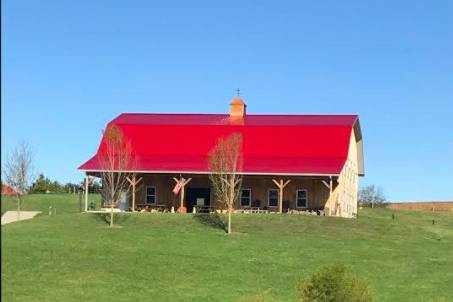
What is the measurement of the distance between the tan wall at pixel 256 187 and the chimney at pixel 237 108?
7.72 metres

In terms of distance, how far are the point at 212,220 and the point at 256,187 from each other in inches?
254

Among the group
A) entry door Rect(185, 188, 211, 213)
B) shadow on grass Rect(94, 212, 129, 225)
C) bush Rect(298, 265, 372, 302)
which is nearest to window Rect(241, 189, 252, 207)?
entry door Rect(185, 188, 211, 213)

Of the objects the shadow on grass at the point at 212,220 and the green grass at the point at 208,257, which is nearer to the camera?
the green grass at the point at 208,257

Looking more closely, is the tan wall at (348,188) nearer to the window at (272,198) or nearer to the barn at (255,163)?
the barn at (255,163)

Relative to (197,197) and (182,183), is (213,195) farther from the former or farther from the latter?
(182,183)

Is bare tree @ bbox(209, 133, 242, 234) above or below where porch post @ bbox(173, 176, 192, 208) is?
above

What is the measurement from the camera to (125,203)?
42.2m

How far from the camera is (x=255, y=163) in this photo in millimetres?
40531

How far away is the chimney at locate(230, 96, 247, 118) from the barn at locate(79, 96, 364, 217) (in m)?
0.87

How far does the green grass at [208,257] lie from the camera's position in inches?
738

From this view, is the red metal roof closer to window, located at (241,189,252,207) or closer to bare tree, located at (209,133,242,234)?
window, located at (241,189,252,207)

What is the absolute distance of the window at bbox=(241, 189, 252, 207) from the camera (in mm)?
40747

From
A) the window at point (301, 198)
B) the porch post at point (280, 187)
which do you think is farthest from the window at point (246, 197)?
the window at point (301, 198)

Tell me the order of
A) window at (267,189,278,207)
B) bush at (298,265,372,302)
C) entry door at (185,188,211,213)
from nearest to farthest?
bush at (298,265,372,302) → window at (267,189,278,207) → entry door at (185,188,211,213)
